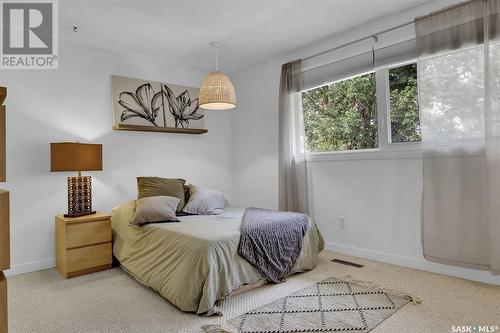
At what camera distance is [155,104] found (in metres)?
4.18

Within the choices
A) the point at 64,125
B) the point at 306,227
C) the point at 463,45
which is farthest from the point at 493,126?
the point at 64,125

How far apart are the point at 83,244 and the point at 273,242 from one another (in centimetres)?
188

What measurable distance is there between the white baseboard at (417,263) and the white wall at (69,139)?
2252mm

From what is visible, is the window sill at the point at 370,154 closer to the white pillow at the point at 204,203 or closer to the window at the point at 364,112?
the window at the point at 364,112

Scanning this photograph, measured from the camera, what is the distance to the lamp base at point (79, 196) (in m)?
3.27

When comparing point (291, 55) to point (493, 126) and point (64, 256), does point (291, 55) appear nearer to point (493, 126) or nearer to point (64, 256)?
point (493, 126)

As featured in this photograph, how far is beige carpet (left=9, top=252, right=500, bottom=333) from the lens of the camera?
2.07m

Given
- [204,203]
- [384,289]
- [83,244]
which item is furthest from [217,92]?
[384,289]

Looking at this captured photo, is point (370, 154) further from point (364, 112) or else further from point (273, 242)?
point (273, 242)

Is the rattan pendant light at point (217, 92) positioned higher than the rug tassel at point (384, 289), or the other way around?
the rattan pendant light at point (217, 92)

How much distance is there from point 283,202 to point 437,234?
5.73ft

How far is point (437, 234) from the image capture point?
9.16ft

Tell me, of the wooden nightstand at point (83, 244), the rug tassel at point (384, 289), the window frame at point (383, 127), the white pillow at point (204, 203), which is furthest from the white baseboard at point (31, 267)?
the window frame at point (383, 127)

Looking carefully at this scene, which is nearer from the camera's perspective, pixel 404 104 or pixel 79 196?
pixel 404 104
